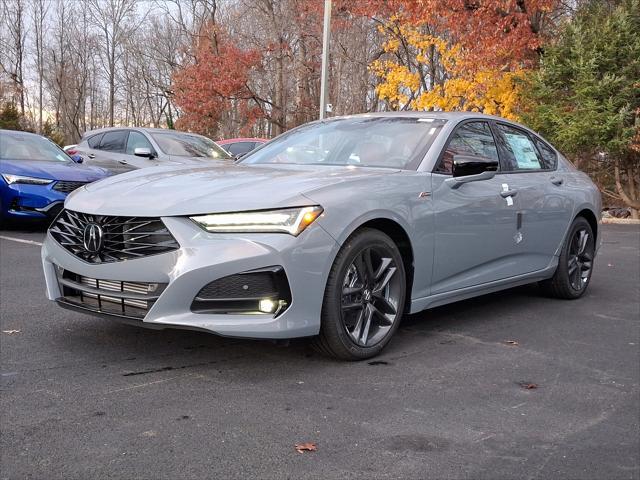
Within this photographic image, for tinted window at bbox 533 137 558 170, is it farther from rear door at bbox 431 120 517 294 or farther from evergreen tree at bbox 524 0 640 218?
evergreen tree at bbox 524 0 640 218

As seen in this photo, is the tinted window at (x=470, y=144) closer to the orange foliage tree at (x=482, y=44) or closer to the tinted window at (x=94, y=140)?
the tinted window at (x=94, y=140)

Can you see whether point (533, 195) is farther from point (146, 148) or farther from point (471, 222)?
point (146, 148)

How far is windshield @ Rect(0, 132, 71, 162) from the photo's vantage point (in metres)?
9.88

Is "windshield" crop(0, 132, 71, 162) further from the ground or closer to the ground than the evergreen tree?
closer to the ground

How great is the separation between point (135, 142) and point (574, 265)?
803 cm

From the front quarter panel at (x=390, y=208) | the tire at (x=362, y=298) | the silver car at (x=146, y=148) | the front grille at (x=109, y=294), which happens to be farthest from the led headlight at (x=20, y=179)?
the tire at (x=362, y=298)

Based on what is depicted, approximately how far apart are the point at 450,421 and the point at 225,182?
1.82 meters

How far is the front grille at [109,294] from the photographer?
11.6 feet

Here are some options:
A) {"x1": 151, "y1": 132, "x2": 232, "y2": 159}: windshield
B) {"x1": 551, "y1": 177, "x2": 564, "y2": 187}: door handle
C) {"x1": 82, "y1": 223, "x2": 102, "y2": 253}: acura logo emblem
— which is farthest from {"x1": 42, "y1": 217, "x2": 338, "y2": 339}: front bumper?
{"x1": 151, "y1": 132, "x2": 232, "y2": 159}: windshield

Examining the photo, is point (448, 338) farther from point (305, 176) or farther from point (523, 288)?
point (523, 288)

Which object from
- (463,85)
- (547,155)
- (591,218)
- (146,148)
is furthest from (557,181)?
(463,85)

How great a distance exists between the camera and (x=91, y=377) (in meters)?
3.54

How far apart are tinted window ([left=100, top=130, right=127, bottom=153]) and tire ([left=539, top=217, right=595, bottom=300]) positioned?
8.26 meters

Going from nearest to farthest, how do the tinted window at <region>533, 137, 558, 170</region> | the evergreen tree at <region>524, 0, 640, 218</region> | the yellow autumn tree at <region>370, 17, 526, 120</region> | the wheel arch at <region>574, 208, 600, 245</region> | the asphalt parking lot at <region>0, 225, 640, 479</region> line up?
the asphalt parking lot at <region>0, 225, 640, 479</region> < the tinted window at <region>533, 137, 558, 170</region> < the wheel arch at <region>574, 208, 600, 245</region> < the evergreen tree at <region>524, 0, 640, 218</region> < the yellow autumn tree at <region>370, 17, 526, 120</region>
